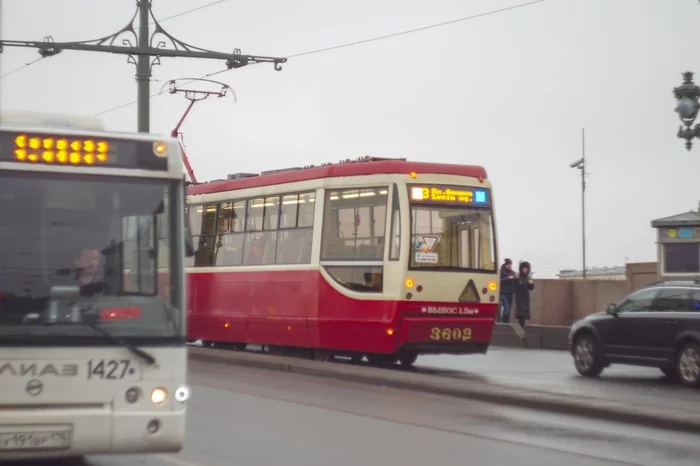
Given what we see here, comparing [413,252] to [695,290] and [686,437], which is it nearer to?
[695,290]

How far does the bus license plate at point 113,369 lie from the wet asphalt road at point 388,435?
1818 millimetres

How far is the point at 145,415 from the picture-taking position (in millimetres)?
9023

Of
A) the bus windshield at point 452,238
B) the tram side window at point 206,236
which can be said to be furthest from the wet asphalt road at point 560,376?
the tram side window at point 206,236

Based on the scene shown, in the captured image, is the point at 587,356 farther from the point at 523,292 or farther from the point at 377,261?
the point at 523,292

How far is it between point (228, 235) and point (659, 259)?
8773mm

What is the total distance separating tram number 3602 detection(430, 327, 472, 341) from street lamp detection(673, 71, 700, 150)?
4879 mm

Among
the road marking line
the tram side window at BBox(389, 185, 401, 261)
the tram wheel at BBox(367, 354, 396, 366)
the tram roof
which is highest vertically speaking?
the tram roof

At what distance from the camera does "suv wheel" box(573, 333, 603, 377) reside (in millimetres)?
21484

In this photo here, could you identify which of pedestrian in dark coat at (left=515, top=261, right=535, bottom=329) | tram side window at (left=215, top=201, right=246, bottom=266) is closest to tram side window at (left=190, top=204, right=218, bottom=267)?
tram side window at (left=215, top=201, right=246, bottom=266)

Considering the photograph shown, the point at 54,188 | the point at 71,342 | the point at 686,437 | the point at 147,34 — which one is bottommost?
the point at 686,437

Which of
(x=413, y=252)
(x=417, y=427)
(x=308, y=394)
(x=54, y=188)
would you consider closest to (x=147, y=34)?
(x=413, y=252)

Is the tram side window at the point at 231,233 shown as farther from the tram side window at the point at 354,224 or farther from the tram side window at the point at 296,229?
the tram side window at the point at 354,224

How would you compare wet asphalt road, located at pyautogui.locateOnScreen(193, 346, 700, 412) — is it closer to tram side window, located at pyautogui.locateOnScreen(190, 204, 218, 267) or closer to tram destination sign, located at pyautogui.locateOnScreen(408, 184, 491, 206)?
tram destination sign, located at pyautogui.locateOnScreen(408, 184, 491, 206)

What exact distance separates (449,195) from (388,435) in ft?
28.1
